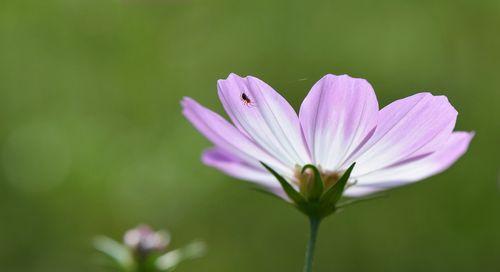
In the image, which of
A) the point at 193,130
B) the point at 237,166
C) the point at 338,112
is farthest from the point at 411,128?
the point at 193,130

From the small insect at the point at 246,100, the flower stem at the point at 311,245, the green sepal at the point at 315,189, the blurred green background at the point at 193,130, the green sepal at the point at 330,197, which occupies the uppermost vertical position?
the blurred green background at the point at 193,130

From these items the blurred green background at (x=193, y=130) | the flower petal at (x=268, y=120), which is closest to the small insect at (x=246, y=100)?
the flower petal at (x=268, y=120)

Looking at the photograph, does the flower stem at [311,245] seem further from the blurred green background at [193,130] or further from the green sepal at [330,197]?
the blurred green background at [193,130]

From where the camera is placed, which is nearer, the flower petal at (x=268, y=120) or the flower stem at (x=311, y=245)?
the flower stem at (x=311, y=245)

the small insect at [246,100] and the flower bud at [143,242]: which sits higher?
the small insect at [246,100]

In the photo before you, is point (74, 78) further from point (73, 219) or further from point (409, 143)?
point (409, 143)

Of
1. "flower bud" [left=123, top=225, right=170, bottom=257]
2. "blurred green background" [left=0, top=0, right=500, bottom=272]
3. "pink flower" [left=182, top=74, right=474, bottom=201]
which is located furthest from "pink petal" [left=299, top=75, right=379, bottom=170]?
"blurred green background" [left=0, top=0, right=500, bottom=272]

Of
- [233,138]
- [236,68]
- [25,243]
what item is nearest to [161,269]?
[233,138]
